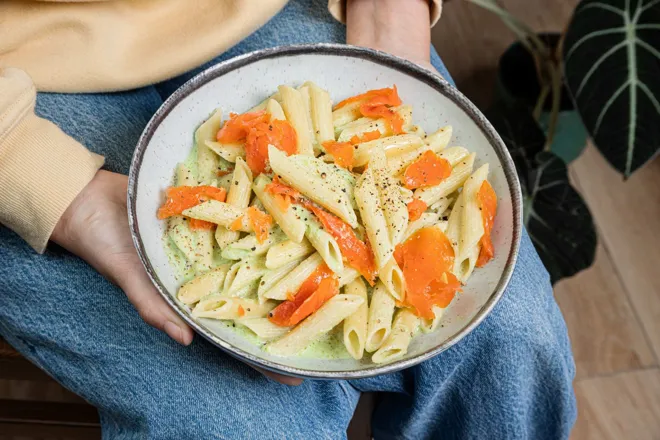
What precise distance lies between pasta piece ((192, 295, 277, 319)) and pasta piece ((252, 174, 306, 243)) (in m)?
0.09

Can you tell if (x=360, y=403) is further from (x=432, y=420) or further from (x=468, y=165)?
(x=468, y=165)

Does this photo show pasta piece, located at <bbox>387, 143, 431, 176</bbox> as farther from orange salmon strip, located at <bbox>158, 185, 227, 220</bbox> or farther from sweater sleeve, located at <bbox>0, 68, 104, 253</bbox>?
sweater sleeve, located at <bbox>0, 68, 104, 253</bbox>

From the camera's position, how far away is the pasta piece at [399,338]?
688mm

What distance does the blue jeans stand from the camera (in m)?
0.80

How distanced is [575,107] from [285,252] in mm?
940

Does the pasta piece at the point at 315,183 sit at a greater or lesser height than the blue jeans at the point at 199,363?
greater

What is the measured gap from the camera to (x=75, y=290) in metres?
0.82

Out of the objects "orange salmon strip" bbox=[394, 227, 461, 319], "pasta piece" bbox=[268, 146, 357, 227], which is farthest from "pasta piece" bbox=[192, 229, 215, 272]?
A: "orange salmon strip" bbox=[394, 227, 461, 319]

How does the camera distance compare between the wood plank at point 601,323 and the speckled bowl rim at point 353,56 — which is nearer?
the speckled bowl rim at point 353,56

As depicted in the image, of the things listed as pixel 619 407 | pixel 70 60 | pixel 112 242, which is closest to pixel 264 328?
pixel 112 242

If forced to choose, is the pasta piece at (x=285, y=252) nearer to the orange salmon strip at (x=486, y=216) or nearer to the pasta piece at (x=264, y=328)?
the pasta piece at (x=264, y=328)

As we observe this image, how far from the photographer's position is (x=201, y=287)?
0.72m

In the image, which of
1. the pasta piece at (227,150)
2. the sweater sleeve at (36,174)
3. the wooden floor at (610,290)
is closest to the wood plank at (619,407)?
the wooden floor at (610,290)

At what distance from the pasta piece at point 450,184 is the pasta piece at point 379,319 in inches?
5.5
